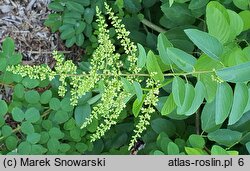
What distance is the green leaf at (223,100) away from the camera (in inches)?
43.2

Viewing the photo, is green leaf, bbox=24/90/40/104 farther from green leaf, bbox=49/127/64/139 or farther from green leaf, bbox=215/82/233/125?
green leaf, bbox=215/82/233/125

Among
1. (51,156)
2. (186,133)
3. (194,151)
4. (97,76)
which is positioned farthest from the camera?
(186,133)

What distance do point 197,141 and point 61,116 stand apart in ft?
1.49

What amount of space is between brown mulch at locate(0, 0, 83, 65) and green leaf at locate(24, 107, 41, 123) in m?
0.47

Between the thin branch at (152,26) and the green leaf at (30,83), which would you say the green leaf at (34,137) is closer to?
the green leaf at (30,83)

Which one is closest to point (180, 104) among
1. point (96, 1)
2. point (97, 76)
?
point (97, 76)

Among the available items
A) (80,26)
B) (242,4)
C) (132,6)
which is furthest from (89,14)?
(242,4)

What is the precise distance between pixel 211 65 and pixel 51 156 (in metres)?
0.61

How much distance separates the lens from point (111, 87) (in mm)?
1191

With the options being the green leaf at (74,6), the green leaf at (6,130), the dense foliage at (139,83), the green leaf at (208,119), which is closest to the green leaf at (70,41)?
the dense foliage at (139,83)

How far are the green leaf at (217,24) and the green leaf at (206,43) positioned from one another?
0.11m

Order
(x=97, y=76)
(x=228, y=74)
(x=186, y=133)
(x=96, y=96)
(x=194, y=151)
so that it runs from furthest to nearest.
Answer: (x=186, y=133) → (x=96, y=96) → (x=194, y=151) → (x=97, y=76) → (x=228, y=74)

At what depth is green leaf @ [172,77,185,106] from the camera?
113 centimetres

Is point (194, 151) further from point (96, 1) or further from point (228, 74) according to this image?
point (96, 1)
